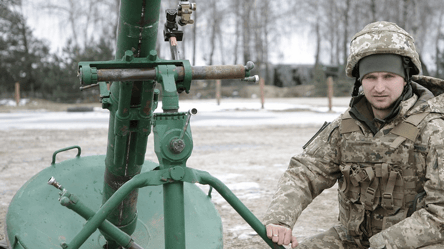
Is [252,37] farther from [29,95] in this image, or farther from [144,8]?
[144,8]

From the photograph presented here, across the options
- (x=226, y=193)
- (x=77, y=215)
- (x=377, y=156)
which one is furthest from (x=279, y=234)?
(x=77, y=215)

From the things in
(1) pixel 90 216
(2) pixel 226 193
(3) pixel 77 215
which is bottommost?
(3) pixel 77 215

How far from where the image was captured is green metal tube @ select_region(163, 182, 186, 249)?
1817mm

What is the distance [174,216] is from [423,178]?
4.16 ft

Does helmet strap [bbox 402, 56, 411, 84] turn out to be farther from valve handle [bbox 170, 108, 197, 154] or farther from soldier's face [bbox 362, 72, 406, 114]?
valve handle [bbox 170, 108, 197, 154]

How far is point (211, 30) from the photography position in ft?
130

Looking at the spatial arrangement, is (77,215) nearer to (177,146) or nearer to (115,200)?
(115,200)

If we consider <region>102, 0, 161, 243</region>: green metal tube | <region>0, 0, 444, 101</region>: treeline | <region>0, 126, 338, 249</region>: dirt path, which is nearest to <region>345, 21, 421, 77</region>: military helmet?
<region>102, 0, 161, 243</region>: green metal tube

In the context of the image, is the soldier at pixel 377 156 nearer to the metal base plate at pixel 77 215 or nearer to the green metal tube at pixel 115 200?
the green metal tube at pixel 115 200

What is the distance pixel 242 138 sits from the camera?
9977 millimetres

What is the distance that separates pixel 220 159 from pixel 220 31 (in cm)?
3223

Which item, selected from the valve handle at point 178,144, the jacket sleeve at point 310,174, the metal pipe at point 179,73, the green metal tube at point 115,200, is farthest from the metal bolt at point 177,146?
the jacket sleeve at point 310,174

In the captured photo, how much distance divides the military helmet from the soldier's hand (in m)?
0.93

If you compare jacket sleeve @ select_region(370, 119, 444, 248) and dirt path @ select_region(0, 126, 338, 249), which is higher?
jacket sleeve @ select_region(370, 119, 444, 248)
